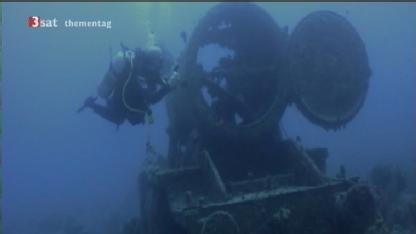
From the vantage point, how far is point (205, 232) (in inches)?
263

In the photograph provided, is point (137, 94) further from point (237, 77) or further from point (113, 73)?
point (237, 77)

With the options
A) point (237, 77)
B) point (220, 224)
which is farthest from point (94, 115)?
point (220, 224)

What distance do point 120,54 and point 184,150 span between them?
2.49m

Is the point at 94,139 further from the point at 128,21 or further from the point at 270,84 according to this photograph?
the point at 270,84

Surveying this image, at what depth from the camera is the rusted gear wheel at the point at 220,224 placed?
6.70m

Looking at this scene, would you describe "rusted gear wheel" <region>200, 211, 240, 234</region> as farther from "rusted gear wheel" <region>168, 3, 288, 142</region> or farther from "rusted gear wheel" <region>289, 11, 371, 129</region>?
"rusted gear wheel" <region>289, 11, 371, 129</region>

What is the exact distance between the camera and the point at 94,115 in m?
81.1

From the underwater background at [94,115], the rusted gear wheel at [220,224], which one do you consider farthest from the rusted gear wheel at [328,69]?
→ the underwater background at [94,115]

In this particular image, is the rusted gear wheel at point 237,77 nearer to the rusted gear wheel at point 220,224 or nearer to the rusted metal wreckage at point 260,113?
the rusted metal wreckage at point 260,113

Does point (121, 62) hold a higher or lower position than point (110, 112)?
higher

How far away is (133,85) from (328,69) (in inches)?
143

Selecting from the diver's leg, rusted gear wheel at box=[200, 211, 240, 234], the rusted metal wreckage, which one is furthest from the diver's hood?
rusted gear wheel at box=[200, 211, 240, 234]

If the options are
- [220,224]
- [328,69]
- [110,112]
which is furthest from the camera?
[328,69]

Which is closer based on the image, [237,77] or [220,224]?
[220,224]
